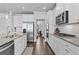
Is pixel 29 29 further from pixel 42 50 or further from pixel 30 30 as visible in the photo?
pixel 42 50

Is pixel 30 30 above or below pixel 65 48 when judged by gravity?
above

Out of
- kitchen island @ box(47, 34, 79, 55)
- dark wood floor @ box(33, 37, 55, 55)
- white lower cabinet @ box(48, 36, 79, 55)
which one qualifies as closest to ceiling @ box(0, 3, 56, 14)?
dark wood floor @ box(33, 37, 55, 55)

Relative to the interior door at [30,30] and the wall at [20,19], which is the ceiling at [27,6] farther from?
the interior door at [30,30]

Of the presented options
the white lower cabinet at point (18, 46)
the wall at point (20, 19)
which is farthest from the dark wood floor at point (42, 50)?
the wall at point (20, 19)

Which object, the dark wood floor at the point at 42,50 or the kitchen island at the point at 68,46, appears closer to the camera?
the kitchen island at the point at 68,46

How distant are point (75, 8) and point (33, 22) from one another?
237 inches

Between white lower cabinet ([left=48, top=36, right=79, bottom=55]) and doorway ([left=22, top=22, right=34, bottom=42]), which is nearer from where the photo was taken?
white lower cabinet ([left=48, top=36, right=79, bottom=55])

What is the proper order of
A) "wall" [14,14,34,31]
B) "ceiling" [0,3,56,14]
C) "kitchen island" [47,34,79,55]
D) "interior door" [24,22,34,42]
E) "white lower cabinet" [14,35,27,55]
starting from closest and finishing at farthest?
"kitchen island" [47,34,79,55], "white lower cabinet" [14,35,27,55], "ceiling" [0,3,56,14], "interior door" [24,22,34,42], "wall" [14,14,34,31]

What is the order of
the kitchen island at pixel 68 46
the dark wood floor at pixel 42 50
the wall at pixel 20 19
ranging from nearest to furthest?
the kitchen island at pixel 68 46 → the dark wood floor at pixel 42 50 → the wall at pixel 20 19

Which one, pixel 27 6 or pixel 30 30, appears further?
pixel 30 30

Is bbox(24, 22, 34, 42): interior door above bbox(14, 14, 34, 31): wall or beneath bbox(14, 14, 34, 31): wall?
beneath

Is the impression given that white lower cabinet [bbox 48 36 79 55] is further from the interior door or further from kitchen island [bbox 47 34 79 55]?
the interior door

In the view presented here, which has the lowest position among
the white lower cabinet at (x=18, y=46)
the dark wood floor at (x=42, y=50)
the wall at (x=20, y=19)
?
the dark wood floor at (x=42, y=50)

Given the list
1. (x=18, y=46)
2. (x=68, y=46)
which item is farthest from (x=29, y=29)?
(x=68, y=46)
